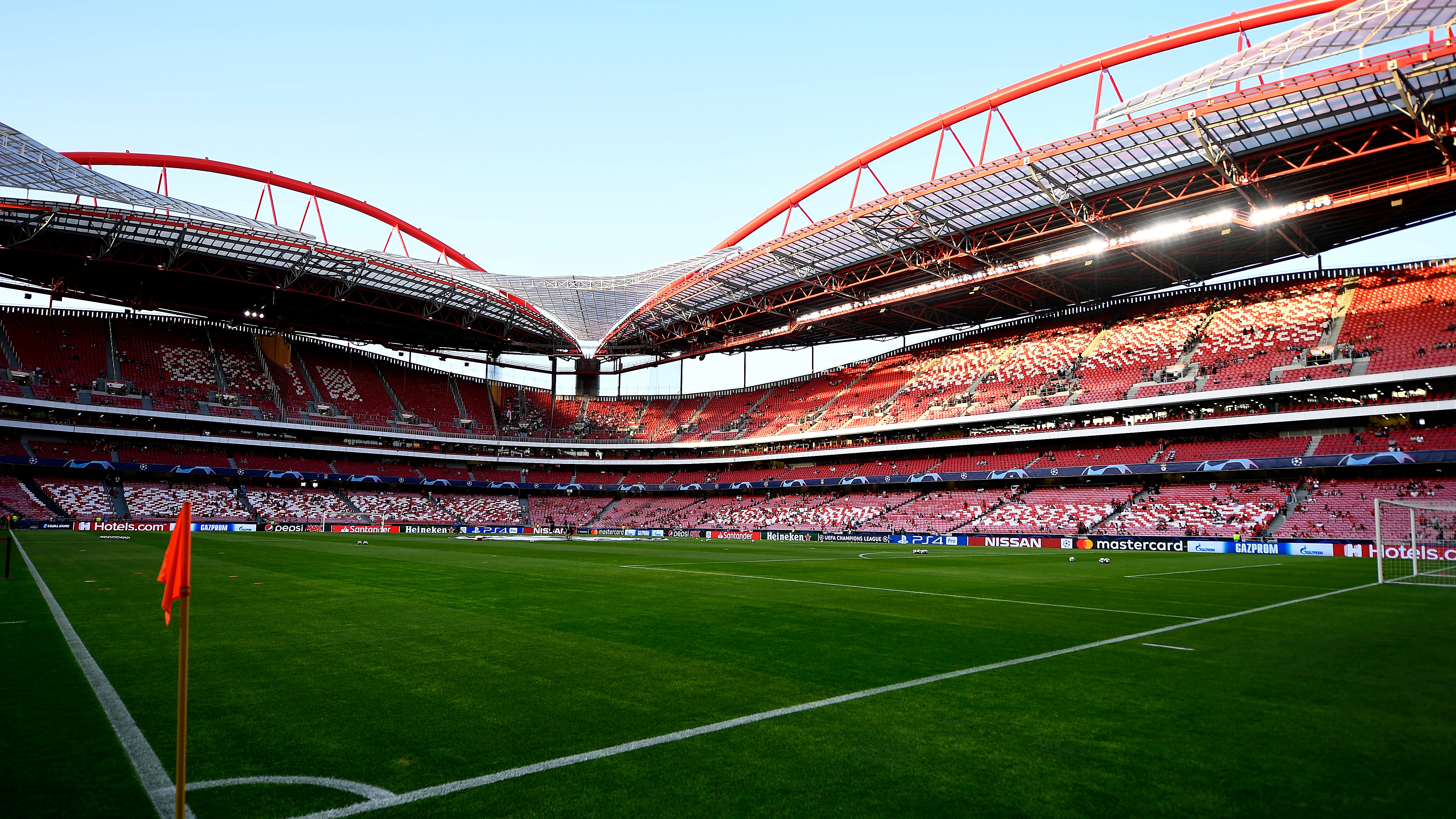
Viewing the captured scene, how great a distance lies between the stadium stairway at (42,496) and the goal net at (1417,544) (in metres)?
68.4

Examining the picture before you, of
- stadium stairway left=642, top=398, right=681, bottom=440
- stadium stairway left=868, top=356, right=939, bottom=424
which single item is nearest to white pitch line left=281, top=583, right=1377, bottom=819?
stadium stairway left=868, top=356, right=939, bottom=424

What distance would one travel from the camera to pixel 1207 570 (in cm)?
2614

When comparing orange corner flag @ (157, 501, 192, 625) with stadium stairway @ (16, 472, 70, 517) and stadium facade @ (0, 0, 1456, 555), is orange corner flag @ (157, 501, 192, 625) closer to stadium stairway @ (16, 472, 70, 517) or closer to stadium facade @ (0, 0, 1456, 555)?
Result: stadium facade @ (0, 0, 1456, 555)

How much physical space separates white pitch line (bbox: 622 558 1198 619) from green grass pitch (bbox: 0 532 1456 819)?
0.74 ft

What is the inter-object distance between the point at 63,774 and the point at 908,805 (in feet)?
17.9

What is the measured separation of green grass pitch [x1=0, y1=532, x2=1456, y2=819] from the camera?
474cm

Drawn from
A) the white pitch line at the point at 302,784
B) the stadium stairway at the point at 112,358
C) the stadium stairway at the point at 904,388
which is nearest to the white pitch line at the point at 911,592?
the white pitch line at the point at 302,784

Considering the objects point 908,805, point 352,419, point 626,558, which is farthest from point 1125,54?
point 352,419

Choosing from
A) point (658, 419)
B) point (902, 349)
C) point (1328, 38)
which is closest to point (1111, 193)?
point (1328, 38)

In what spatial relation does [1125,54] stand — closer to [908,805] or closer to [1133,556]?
[1133,556]

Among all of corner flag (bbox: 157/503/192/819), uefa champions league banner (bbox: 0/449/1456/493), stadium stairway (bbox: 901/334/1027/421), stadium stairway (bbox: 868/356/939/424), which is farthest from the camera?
stadium stairway (bbox: 868/356/939/424)

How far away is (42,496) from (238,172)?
85.7ft

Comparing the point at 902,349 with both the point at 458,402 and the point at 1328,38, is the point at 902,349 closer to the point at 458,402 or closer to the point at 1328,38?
the point at 458,402

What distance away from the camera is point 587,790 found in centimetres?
473
